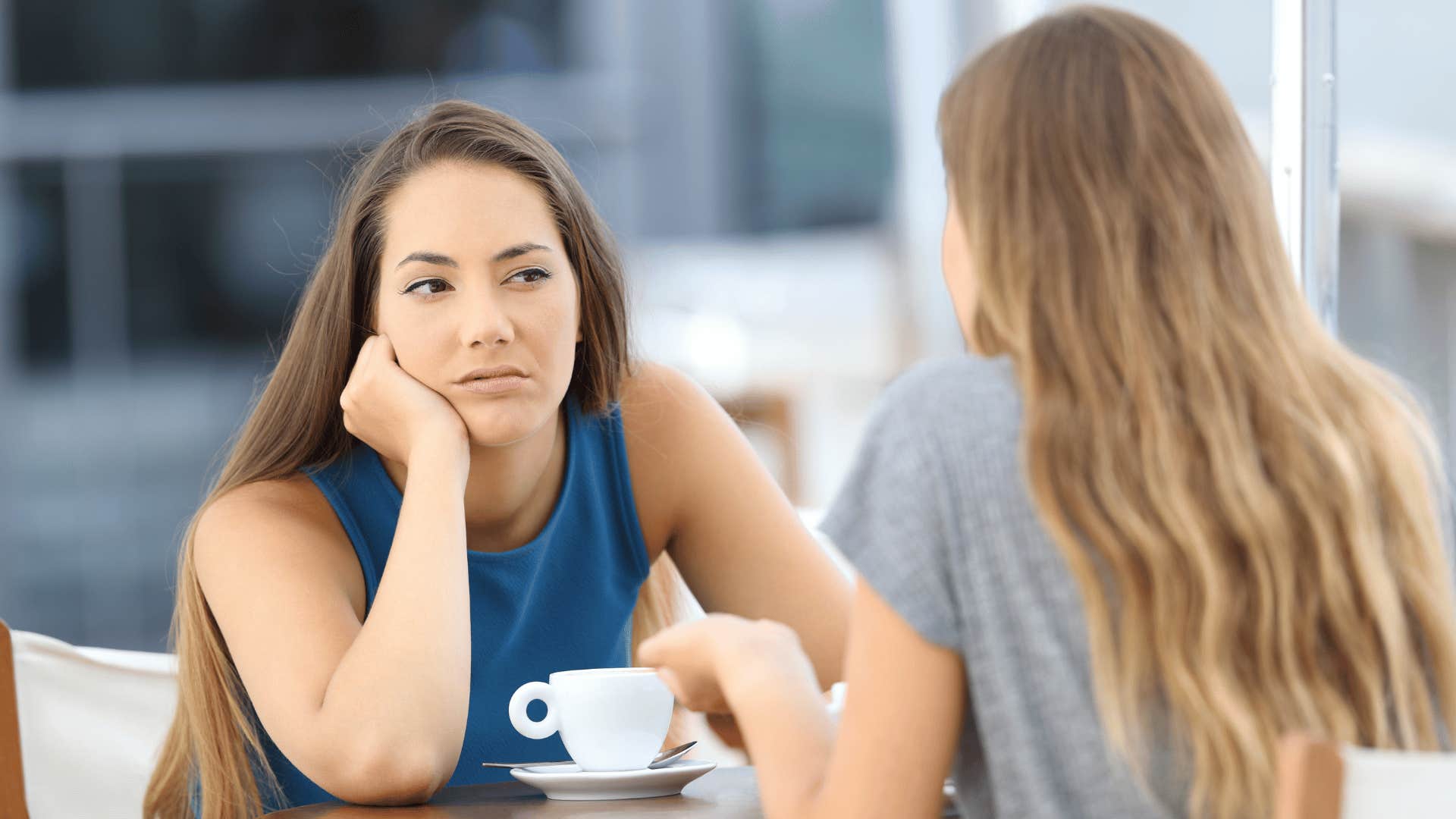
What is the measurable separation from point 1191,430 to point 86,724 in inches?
56.4

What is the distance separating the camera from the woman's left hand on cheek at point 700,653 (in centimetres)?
104

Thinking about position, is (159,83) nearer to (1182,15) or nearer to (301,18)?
(301,18)

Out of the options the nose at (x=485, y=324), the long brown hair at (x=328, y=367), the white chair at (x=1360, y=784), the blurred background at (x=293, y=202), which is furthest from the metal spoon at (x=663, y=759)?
the blurred background at (x=293, y=202)

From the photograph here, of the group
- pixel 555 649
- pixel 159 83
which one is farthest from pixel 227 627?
pixel 159 83

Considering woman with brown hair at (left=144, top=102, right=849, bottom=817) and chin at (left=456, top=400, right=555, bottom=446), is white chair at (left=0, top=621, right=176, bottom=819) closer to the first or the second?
woman with brown hair at (left=144, top=102, right=849, bottom=817)

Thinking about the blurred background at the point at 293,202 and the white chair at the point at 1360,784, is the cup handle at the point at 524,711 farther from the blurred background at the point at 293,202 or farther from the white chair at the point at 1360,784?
the blurred background at the point at 293,202

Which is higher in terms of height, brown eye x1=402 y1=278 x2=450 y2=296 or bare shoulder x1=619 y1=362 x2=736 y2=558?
brown eye x1=402 y1=278 x2=450 y2=296

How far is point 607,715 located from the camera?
3.92 ft

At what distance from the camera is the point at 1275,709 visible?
0.87m

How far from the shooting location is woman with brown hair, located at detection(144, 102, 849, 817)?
51.1 inches

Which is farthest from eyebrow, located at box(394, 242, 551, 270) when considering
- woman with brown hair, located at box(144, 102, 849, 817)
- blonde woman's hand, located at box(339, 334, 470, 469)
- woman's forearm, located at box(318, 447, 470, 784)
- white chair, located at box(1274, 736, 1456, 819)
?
white chair, located at box(1274, 736, 1456, 819)

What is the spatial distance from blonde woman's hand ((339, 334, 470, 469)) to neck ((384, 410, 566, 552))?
9 centimetres

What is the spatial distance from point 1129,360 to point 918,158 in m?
4.70

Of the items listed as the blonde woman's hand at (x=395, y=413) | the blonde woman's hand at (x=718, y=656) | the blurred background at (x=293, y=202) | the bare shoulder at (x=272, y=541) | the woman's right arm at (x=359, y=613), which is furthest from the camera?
the blurred background at (x=293, y=202)
